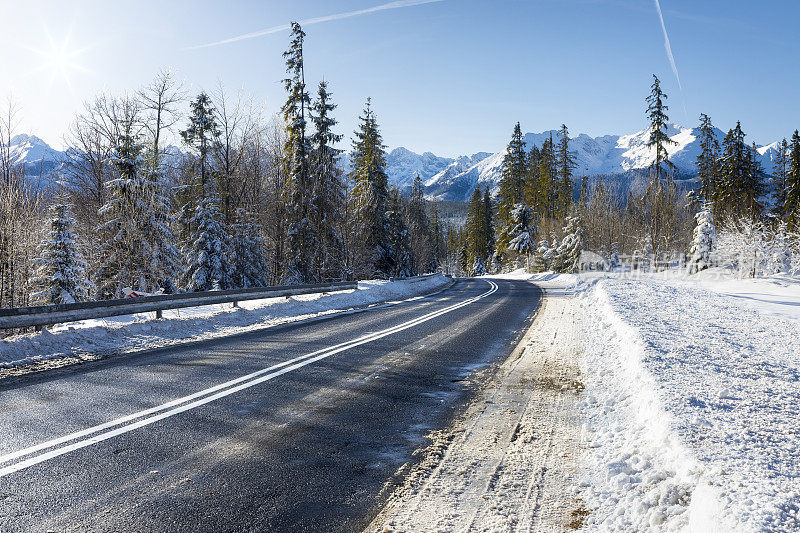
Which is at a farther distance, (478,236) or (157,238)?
(478,236)

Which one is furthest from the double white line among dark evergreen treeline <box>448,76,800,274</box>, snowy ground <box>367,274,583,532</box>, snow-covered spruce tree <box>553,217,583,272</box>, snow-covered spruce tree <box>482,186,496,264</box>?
snow-covered spruce tree <box>482,186,496,264</box>

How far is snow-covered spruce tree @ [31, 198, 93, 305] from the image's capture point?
691 inches

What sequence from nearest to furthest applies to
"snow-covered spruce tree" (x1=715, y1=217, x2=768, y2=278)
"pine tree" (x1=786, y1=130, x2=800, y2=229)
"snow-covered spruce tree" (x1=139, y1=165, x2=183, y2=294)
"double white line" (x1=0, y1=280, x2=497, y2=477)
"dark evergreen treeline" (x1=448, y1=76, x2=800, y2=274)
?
"double white line" (x1=0, y1=280, x2=497, y2=477), "snow-covered spruce tree" (x1=139, y1=165, x2=183, y2=294), "snow-covered spruce tree" (x1=715, y1=217, x2=768, y2=278), "dark evergreen treeline" (x1=448, y1=76, x2=800, y2=274), "pine tree" (x1=786, y1=130, x2=800, y2=229)

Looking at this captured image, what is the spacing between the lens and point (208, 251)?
995 inches

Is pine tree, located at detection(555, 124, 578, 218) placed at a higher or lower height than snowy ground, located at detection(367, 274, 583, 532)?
higher

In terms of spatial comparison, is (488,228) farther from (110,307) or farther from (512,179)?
(110,307)

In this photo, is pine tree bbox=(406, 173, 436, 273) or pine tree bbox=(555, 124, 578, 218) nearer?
pine tree bbox=(555, 124, 578, 218)

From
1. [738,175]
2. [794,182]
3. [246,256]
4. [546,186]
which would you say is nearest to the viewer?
[246,256]

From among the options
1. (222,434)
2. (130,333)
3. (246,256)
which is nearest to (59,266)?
(246,256)

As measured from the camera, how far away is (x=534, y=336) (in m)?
10.0

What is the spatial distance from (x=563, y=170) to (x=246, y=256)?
151 feet

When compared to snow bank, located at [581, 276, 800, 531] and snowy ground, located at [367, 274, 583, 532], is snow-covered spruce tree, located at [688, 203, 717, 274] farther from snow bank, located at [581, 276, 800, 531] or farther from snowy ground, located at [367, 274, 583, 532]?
snowy ground, located at [367, 274, 583, 532]

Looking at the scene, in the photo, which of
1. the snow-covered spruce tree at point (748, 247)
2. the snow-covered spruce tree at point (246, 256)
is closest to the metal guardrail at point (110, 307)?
the snow-covered spruce tree at point (246, 256)

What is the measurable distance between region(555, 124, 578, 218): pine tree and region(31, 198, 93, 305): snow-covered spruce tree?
4968cm
